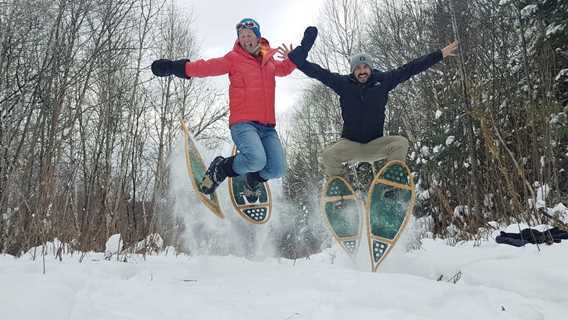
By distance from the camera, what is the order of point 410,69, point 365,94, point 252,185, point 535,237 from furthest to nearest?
point 252,185
point 410,69
point 365,94
point 535,237

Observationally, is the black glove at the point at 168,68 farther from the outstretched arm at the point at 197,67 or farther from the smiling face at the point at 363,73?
the smiling face at the point at 363,73

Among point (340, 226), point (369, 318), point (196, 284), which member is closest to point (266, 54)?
point (340, 226)

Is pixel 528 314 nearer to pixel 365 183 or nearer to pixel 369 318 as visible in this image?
pixel 369 318

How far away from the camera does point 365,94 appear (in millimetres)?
3787

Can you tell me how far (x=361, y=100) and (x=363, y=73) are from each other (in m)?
0.27

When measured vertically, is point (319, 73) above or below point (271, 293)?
above

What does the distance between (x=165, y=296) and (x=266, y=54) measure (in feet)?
8.95

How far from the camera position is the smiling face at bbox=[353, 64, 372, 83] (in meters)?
3.84

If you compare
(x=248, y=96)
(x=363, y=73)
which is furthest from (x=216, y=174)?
(x=363, y=73)

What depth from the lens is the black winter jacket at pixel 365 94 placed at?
3.78 m

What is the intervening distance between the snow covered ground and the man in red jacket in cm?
148

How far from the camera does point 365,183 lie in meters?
15.7

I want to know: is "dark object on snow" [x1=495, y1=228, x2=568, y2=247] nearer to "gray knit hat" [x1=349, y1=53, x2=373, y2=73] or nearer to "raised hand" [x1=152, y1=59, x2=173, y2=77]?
"gray knit hat" [x1=349, y1=53, x2=373, y2=73]

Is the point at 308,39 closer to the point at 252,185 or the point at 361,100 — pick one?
the point at 361,100
